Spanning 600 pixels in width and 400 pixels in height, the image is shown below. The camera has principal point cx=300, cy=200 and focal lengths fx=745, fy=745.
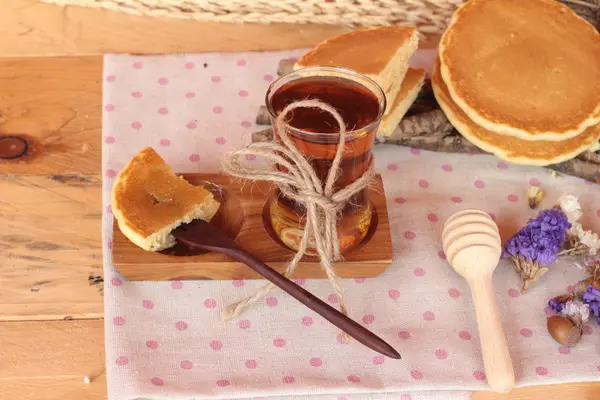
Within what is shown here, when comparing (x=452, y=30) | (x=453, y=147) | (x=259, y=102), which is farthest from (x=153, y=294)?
(x=452, y=30)

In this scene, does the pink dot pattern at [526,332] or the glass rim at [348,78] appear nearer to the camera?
the glass rim at [348,78]

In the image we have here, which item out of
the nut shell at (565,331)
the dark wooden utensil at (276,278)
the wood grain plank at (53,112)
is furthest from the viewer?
the wood grain plank at (53,112)

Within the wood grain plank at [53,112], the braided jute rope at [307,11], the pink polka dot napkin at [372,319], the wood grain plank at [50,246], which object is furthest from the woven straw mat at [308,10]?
the wood grain plank at [50,246]

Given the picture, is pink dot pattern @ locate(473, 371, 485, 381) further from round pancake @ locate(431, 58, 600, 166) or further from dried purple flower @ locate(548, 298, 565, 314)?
round pancake @ locate(431, 58, 600, 166)

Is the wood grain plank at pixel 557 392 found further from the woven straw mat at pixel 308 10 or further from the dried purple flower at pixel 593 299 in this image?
the woven straw mat at pixel 308 10

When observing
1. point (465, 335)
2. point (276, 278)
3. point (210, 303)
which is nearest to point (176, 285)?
point (210, 303)

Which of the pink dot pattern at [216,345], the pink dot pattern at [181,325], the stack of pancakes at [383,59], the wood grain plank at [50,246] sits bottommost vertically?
the wood grain plank at [50,246]

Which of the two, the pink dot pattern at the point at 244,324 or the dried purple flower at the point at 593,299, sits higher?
the dried purple flower at the point at 593,299
